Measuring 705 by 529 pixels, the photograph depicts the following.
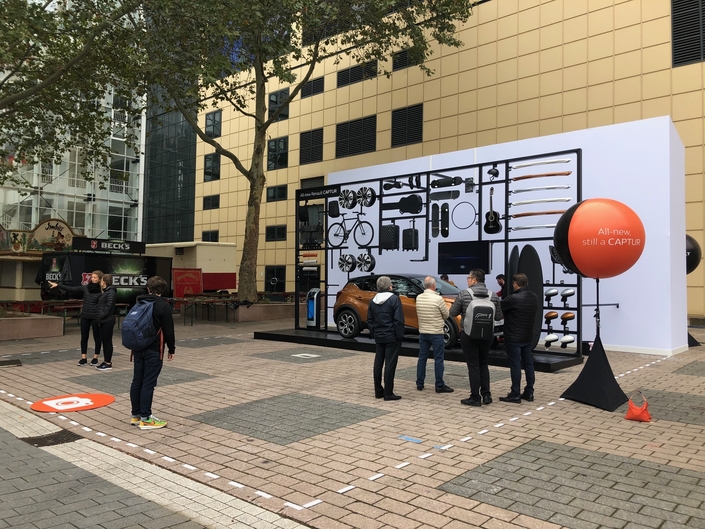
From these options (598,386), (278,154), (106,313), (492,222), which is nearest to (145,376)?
(106,313)

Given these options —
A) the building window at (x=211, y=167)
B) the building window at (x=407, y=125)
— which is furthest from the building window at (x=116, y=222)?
the building window at (x=407, y=125)

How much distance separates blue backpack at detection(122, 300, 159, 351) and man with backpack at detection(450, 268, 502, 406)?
3.92m

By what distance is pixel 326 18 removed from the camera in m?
19.0

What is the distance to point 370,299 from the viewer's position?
42.8 feet

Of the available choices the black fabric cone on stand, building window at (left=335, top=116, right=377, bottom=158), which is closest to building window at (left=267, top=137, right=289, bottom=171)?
building window at (left=335, top=116, right=377, bottom=158)

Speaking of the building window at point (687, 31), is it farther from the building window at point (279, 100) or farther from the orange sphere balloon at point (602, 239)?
the building window at point (279, 100)

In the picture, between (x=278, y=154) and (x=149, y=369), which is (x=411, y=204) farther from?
(x=278, y=154)

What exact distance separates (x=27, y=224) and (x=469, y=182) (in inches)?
1539

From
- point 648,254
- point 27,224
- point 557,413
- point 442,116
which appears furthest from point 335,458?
point 27,224

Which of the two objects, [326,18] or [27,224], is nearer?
[326,18]

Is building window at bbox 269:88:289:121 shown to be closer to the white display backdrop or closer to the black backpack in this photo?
the white display backdrop

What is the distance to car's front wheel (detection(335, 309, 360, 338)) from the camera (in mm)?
13547

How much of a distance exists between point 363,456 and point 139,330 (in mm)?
2837

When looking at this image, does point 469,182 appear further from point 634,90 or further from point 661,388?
point 634,90
